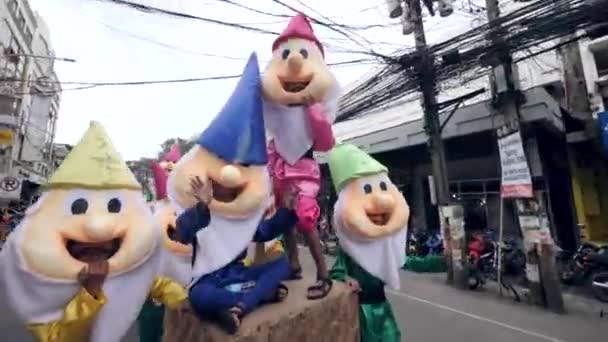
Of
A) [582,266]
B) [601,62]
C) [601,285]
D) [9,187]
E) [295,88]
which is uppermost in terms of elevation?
[601,62]

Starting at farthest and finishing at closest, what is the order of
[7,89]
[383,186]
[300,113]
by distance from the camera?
[7,89] < [383,186] < [300,113]

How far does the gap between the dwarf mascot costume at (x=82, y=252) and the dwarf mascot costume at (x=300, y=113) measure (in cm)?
76

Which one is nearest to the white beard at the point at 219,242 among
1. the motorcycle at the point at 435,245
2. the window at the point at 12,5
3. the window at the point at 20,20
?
the motorcycle at the point at 435,245

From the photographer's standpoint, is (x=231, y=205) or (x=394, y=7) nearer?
(x=231, y=205)

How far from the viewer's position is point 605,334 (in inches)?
184

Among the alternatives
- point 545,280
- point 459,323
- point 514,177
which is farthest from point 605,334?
point 514,177

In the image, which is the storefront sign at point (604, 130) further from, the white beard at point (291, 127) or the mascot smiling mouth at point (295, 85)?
the mascot smiling mouth at point (295, 85)

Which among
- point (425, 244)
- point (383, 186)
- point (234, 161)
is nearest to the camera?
point (234, 161)

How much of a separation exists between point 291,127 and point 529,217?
5.17 metres

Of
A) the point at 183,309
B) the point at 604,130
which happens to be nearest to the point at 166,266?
the point at 183,309

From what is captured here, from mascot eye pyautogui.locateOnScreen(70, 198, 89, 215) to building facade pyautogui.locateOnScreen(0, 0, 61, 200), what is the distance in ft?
37.9

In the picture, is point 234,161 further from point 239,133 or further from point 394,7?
point 394,7

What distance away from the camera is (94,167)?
6.30ft

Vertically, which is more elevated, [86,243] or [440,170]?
[440,170]
